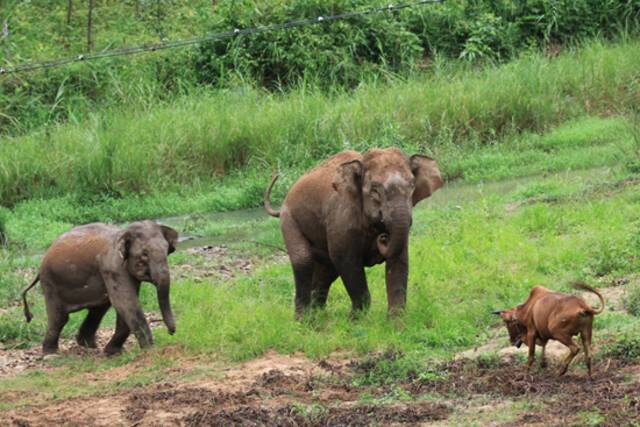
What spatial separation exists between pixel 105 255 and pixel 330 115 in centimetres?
813

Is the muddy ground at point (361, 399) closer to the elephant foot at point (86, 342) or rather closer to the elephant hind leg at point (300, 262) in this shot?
the elephant hind leg at point (300, 262)

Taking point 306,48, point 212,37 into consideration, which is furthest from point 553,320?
point 306,48

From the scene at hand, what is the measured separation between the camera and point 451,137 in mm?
17625

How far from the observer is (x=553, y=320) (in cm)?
766

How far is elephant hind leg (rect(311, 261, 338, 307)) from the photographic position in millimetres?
10938

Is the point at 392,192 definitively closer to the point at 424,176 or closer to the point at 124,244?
the point at 424,176

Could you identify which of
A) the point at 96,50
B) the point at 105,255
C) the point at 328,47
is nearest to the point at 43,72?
the point at 96,50

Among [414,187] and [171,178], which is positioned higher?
[414,187]

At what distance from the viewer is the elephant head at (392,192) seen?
9695mm

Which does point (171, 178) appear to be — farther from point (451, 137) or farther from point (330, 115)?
point (451, 137)

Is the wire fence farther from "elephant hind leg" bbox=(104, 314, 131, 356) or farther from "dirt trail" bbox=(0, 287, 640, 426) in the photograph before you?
"dirt trail" bbox=(0, 287, 640, 426)

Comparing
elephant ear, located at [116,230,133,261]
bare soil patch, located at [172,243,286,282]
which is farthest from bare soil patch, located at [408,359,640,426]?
bare soil patch, located at [172,243,286,282]

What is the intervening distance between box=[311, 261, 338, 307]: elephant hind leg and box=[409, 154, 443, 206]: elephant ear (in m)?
1.10

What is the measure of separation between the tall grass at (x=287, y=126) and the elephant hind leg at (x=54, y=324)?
628 cm
